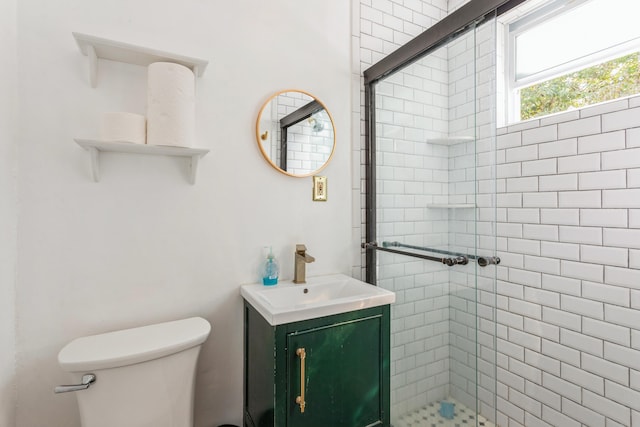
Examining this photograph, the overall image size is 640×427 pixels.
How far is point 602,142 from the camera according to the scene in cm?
141

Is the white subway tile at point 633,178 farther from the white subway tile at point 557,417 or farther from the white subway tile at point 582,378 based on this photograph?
the white subway tile at point 557,417

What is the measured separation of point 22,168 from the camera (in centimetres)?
113

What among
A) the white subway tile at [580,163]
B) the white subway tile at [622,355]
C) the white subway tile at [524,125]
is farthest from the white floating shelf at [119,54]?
the white subway tile at [622,355]

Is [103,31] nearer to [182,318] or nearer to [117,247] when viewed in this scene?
[117,247]

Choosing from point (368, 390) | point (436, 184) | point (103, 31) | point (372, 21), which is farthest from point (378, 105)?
point (368, 390)

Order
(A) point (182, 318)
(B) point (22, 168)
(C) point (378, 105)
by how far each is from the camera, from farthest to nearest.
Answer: (C) point (378, 105) → (A) point (182, 318) → (B) point (22, 168)

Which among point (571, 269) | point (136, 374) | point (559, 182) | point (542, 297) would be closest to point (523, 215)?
point (559, 182)

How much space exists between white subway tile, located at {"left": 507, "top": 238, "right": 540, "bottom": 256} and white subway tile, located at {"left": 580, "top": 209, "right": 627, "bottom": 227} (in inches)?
9.8

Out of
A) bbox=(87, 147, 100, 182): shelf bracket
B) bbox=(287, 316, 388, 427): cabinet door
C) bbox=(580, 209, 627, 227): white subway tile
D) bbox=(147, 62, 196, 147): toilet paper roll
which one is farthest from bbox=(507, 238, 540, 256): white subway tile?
bbox=(87, 147, 100, 182): shelf bracket

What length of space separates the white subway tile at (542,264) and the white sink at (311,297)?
0.90 m

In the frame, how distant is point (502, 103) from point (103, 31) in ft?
6.82

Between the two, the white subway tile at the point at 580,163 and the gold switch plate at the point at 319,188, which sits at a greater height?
the white subway tile at the point at 580,163

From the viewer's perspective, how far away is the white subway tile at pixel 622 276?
52.1 inches

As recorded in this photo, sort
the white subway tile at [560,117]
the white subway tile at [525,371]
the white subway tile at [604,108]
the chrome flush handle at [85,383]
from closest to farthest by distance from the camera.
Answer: the chrome flush handle at [85,383], the white subway tile at [604,108], the white subway tile at [560,117], the white subway tile at [525,371]
